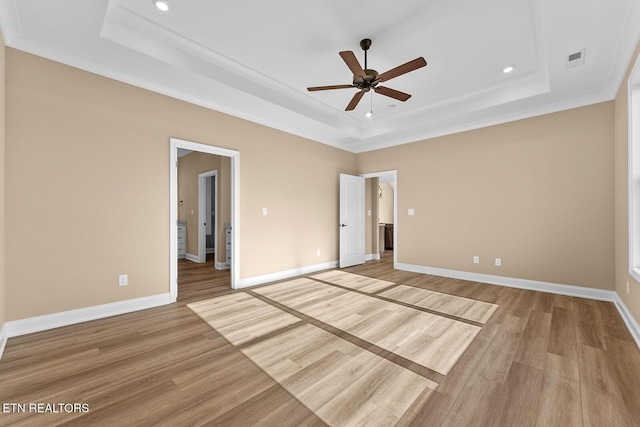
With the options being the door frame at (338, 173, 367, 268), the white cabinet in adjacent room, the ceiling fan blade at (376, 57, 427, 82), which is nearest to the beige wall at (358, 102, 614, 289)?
the door frame at (338, 173, 367, 268)

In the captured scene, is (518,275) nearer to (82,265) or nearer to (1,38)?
(82,265)

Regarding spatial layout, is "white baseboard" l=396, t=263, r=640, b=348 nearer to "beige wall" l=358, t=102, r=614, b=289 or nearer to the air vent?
"beige wall" l=358, t=102, r=614, b=289

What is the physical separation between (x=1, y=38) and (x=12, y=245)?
6.20 feet

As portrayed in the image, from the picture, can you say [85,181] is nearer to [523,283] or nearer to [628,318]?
[628,318]

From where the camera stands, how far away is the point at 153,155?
11.2 feet

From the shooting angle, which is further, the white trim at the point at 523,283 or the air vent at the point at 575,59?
the white trim at the point at 523,283

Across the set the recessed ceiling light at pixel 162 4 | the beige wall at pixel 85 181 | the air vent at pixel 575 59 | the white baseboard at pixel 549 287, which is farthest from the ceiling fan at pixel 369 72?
the white baseboard at pixel 549 287

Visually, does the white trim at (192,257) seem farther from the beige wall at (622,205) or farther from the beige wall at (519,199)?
the beige wall at (622,205)

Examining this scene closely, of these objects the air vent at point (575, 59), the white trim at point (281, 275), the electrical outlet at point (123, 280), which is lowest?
the white trim at point (281, 275)

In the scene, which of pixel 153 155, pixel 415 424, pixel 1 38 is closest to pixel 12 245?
pixel 153 155

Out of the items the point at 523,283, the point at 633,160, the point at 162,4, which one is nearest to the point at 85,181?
the point at 162,4

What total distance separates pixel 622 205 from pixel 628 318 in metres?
1.28

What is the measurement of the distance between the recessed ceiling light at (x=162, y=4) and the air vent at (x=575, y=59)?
13.3ft

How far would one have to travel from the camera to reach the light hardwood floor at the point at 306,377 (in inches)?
61.4
